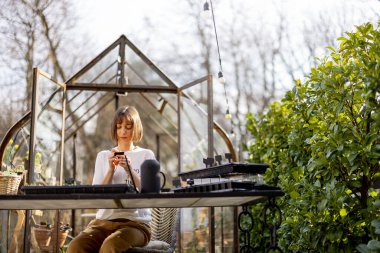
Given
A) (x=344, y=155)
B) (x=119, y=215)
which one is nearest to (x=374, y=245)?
(x=344, y=155)

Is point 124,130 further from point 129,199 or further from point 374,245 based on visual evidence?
point 374,245

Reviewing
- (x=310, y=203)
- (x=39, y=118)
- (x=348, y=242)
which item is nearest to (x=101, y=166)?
(x=310, y=203)

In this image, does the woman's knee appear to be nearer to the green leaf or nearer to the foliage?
the foliage

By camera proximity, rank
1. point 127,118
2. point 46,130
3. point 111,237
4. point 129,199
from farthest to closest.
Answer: point 46,130 < point 127,118 < point 111,237 < point 129,199

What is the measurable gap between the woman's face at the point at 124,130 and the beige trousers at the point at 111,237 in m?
0.55

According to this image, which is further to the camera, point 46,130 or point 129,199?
point 46,130

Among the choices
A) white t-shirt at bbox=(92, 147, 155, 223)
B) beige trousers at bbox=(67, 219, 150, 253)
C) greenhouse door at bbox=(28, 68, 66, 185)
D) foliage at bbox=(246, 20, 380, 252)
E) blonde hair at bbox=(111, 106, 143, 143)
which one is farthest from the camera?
greenhouse door at bbox=(28, 68, 66, 185)

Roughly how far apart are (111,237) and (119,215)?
0.82ft

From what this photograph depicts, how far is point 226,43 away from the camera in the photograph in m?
11.5

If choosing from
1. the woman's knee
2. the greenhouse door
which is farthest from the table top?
the greenhouse door

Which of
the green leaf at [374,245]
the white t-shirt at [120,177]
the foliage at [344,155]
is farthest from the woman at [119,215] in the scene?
the green leaf at [374,245]

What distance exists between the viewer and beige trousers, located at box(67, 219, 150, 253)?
2.58m

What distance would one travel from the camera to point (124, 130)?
3074 mm


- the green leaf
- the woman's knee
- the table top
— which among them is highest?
the table top
